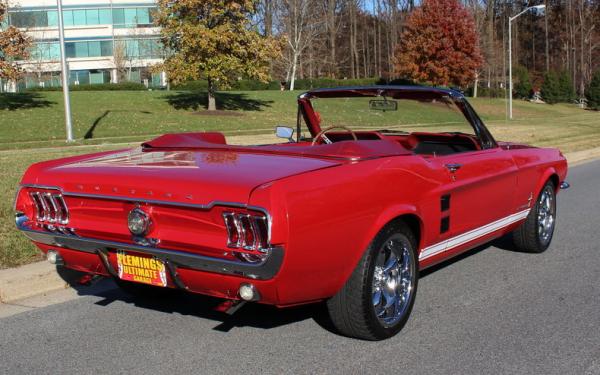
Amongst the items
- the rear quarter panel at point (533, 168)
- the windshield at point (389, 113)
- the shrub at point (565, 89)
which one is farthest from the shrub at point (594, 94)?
the windshield at point (389, 113)

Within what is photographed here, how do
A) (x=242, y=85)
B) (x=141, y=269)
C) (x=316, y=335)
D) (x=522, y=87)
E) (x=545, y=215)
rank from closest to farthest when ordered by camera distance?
(x=141, y=269) → (x=316, y=335) → (x=545, y=215) → (x=242, y=85) → (x=522, y=87)

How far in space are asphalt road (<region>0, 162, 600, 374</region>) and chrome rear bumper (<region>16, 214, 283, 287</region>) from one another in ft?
1.84

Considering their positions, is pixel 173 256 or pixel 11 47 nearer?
pixel 173 256

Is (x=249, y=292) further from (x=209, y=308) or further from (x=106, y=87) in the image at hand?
(x=106, y=87)

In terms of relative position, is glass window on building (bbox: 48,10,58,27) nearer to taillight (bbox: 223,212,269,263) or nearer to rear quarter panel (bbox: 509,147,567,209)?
rear quarter panel (bbox: 509,147,567,209)

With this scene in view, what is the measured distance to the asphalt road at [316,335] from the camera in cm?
391

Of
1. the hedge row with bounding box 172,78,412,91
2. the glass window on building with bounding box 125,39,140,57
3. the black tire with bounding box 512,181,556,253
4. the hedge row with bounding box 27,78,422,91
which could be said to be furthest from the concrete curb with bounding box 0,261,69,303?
the glass window on building with bounding box 125,39,140,57

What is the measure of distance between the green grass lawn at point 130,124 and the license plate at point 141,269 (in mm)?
4329

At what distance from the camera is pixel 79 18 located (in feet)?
247

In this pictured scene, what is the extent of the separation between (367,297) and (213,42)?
92.8 ft

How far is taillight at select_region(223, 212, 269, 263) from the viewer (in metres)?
3.48

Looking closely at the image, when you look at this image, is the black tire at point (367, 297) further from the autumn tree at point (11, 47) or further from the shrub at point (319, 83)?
the shrub at point (319, 83)

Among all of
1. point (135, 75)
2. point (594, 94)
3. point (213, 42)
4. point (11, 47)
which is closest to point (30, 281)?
point (11, 47)

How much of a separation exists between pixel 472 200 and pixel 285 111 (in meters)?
32.0
